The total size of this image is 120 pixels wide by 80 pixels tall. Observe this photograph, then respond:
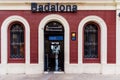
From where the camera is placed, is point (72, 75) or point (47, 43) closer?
point (72, 75)

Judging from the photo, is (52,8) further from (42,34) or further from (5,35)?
(5,35)

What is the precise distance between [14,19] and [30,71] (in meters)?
3.19

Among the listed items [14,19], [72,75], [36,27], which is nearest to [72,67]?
[72,75]

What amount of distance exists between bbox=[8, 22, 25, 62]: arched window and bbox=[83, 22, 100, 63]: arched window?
12.4ft

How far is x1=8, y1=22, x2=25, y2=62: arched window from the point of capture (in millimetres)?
16812

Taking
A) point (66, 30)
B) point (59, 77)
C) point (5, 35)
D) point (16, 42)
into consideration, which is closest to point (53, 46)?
point (66, 30)

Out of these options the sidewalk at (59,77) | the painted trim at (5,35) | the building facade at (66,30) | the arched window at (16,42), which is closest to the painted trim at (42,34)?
the building facade at (66,30)

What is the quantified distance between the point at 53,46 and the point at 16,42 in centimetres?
225

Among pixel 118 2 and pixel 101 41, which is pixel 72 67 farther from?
pixel 118 2

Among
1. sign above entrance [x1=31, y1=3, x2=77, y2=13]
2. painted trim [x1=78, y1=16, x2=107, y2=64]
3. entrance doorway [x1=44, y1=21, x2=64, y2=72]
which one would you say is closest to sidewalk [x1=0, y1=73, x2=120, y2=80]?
entrance doorway [x1=44, y1=21, x2=64, y2=72]

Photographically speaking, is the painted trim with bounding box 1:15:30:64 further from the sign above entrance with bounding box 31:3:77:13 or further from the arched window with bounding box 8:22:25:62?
the sign above entrance with bounding box 31:3:77:13

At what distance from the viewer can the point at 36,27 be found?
1650cm

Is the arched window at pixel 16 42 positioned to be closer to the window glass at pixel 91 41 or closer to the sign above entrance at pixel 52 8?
the sign above entrance at pixel 52 8

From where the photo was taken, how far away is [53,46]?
55.6ft
